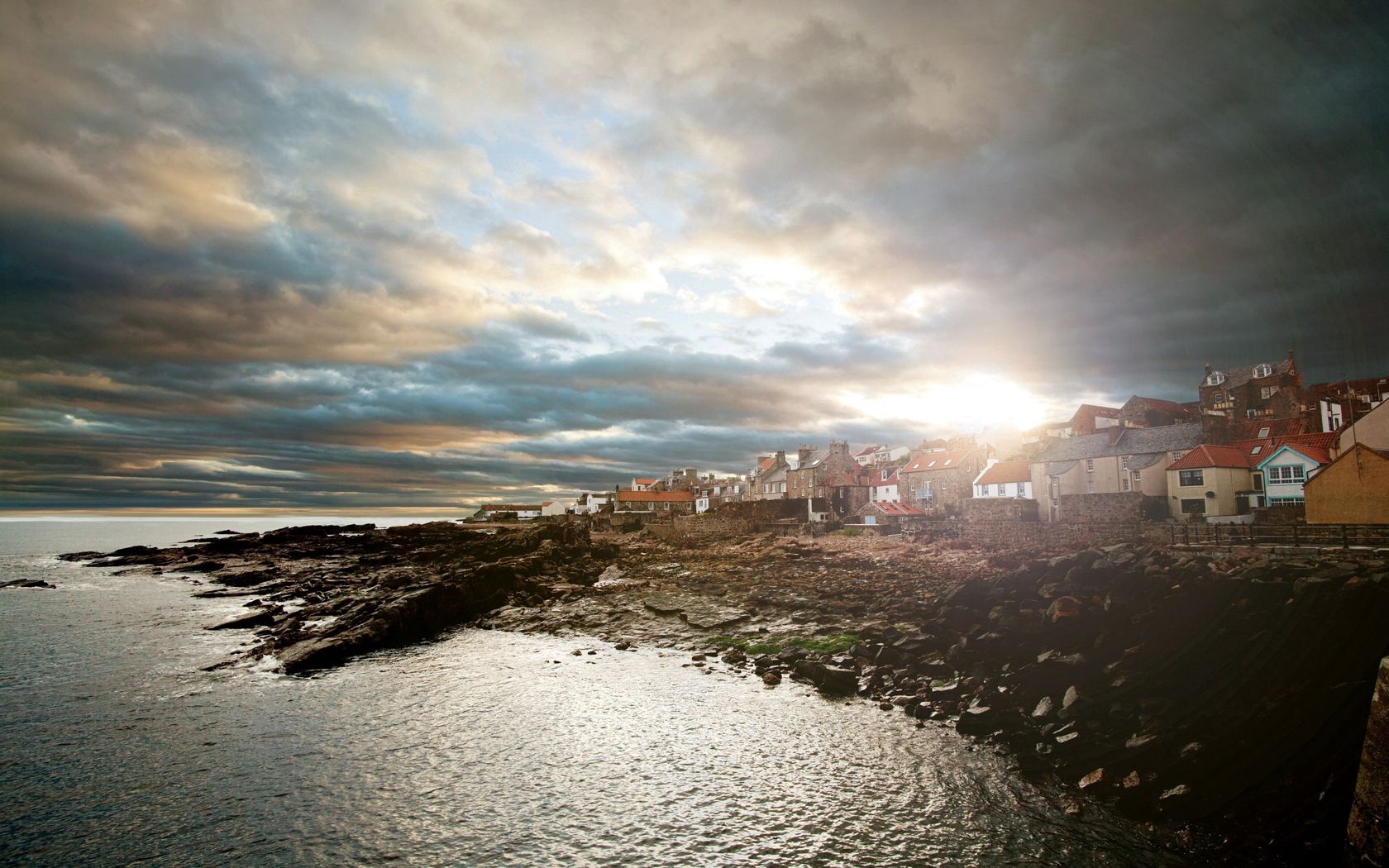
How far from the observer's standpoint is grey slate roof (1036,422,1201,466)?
Result: 208 ft

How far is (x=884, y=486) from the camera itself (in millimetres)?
102250

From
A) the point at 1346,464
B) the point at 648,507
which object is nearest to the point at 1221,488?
the point at 1346,464

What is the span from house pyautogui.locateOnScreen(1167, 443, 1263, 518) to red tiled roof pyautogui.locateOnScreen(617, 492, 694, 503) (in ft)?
323

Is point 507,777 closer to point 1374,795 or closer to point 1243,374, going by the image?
point 1374,795

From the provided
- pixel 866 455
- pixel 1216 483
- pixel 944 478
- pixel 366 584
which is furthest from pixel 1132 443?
pixel 366 584

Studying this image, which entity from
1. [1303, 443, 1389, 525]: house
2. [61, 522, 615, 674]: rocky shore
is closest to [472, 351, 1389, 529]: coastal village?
[1303, 443, 1389, 525]: house

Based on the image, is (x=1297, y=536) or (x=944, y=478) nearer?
(x=1297, y=536)

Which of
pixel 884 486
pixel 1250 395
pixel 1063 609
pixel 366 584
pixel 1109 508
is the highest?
pixel 1250 395

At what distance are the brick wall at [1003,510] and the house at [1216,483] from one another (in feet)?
48.7

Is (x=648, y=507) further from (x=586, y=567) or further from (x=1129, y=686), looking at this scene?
(x=1129, y=686)

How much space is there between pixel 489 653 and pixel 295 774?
1083cm

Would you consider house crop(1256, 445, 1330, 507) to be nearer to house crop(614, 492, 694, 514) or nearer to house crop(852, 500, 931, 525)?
house crop(852, 500, 931, 525)

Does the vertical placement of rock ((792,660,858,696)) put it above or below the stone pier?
below

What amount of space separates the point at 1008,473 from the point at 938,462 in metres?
13.2
